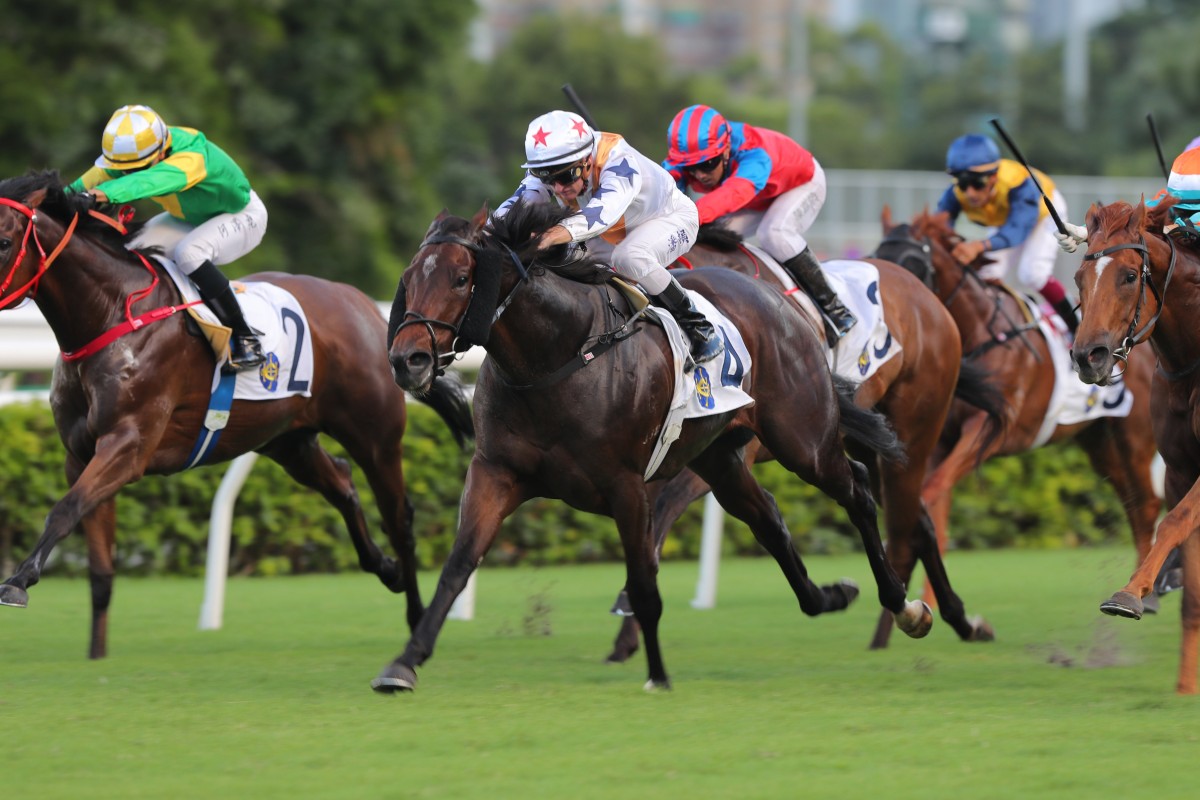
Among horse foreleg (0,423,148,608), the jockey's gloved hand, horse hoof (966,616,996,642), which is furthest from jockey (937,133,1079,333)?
horse foreleg (0,423,148,608)

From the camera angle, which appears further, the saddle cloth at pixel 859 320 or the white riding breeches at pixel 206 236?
the saddle cloth at pixel 859 320

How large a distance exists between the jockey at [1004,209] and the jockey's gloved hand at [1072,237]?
100 inches

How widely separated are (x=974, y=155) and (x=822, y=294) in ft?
6.27

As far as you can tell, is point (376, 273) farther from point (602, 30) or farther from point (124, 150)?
point (602, 30)

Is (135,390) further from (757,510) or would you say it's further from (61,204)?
(757,510)

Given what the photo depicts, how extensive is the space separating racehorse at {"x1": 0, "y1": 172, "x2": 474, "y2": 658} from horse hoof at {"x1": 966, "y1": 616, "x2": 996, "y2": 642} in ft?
7.16

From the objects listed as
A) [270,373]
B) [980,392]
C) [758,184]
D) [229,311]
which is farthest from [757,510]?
[980,392]

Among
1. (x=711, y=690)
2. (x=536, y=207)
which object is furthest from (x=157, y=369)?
(x=711, y=690)

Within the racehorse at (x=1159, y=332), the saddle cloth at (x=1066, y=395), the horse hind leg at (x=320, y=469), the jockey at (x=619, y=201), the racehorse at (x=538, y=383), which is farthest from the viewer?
the saddle cloth at (x=1066, y=395)

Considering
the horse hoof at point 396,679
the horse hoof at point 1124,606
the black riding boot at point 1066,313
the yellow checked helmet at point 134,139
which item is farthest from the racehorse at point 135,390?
the black riding boot at point 1066,313

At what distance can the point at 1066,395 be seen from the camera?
28.9ft

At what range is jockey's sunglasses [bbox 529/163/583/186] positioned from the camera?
18.4 feet

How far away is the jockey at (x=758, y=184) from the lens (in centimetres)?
700

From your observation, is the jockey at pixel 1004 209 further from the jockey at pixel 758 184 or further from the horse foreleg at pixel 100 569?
the horse foreleg at pixel 100 569
